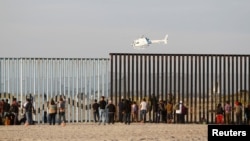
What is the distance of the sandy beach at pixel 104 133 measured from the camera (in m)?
28.7

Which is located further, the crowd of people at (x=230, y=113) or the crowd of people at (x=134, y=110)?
the crowd of people at (x=230, y=113)

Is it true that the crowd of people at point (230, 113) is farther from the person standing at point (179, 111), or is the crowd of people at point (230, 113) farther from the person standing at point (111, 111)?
the person standing at point (111, 111)

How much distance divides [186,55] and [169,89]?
6.03 ft

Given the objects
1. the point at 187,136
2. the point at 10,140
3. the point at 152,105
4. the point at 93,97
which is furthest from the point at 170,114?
the point at 10,140

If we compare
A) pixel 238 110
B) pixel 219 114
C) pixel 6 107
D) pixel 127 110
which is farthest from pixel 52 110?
pixel 238 110

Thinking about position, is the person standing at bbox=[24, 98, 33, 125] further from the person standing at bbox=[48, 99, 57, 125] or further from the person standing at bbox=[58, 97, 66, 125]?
the person standing at bbox=[58, 97, 66, 125]

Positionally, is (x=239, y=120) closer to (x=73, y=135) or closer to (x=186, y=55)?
(x=186, y=55)

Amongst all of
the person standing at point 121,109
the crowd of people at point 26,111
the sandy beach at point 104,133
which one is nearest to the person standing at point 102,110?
the person standing at point 121,109

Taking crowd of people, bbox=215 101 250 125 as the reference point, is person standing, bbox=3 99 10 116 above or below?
above

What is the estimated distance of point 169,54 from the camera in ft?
131

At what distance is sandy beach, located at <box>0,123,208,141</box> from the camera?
2866 cm

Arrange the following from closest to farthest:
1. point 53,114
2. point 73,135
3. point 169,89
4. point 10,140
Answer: point 10,140, point 73,135, point 53,114, point 169,89

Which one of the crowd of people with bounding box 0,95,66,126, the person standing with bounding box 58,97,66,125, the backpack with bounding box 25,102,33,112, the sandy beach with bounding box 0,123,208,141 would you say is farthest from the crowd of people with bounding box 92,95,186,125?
the backpack with bounding box 25,102,33,112

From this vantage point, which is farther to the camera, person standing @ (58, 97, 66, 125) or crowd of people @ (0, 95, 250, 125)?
crowd of people @ (0, 95, 250, 125)
